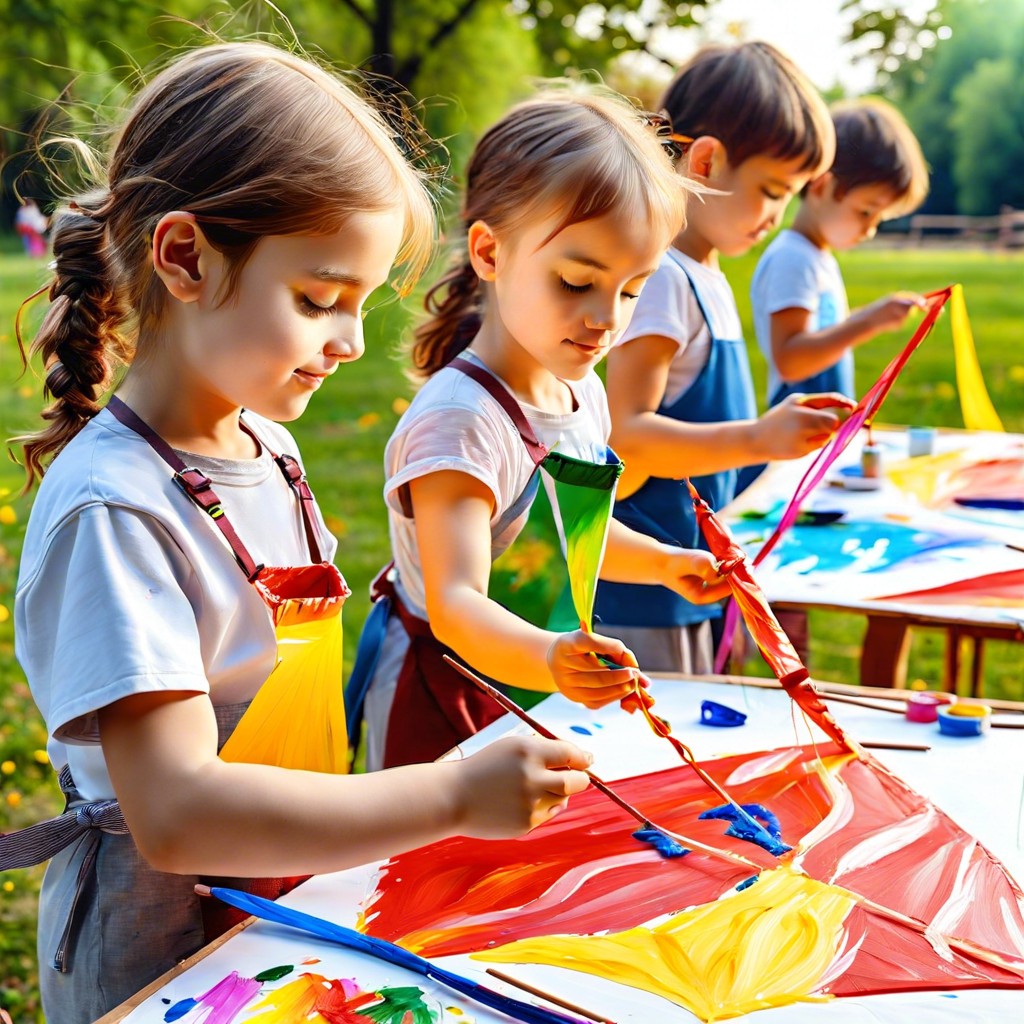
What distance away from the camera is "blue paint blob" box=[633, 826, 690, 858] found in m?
1.31

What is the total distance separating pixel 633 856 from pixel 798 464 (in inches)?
74.1

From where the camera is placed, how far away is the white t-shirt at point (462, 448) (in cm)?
164

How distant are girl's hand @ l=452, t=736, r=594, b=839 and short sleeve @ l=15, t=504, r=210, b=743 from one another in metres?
0.26

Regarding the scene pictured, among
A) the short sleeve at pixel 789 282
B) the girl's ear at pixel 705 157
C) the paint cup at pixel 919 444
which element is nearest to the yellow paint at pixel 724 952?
the girl's ear at pixel 705 157

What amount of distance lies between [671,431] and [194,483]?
Result: 1.23m

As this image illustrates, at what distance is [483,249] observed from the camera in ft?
5.79

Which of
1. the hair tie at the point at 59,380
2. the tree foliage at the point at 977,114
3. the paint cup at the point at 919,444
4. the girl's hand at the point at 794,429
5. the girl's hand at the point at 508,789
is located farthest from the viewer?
the tree foliage at the point at 977,114

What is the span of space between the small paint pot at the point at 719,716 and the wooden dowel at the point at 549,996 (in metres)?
0.64

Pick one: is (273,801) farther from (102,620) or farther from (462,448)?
(462,448)

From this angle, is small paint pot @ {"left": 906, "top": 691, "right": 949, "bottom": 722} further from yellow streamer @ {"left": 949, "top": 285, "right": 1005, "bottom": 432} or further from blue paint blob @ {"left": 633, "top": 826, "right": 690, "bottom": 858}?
yellow streamer @ {"left": 949, "top": 285, "right": 1005, "bottom": 432}

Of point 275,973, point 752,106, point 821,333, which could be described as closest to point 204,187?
point 275,973

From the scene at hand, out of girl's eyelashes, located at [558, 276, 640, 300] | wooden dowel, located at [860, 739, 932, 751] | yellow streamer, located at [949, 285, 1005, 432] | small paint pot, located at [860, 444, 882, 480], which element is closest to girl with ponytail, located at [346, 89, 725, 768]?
girl's eyelashes, located at [558, 276, 640, 300]

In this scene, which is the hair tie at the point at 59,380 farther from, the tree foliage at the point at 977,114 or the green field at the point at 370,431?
the tree foliage at the point at 977,114

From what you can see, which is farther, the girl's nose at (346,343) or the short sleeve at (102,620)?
the girl's nose at (346,343)
